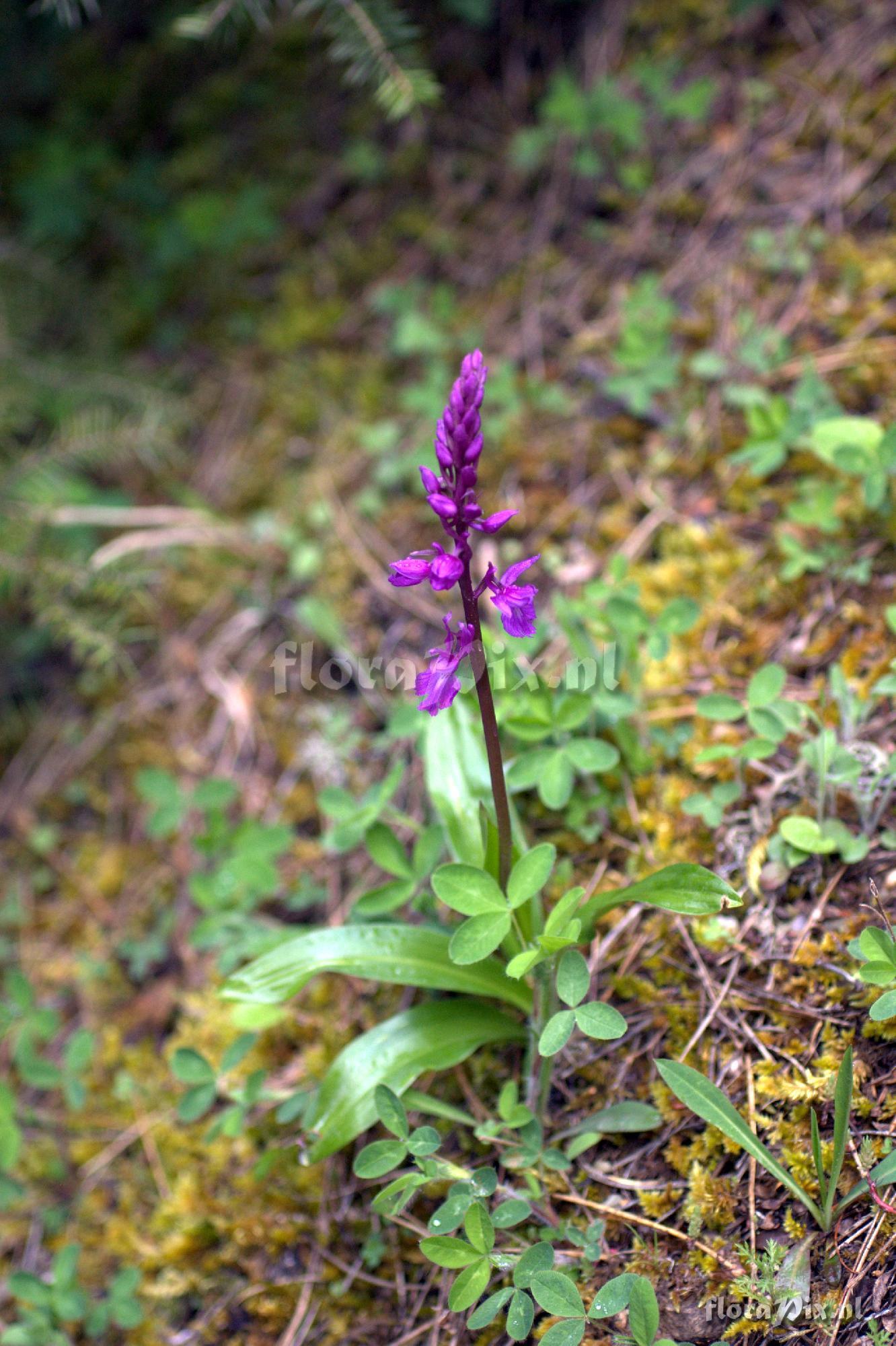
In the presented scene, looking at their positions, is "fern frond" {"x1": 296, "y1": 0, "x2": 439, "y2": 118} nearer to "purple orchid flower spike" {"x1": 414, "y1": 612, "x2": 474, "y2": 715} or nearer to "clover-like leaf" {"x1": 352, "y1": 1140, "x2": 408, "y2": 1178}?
"purple orchid flower spike" {"x1": 414, "y1": 612, "x2": 474, "y2": 715}

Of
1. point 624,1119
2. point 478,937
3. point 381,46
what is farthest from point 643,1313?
point 381,46

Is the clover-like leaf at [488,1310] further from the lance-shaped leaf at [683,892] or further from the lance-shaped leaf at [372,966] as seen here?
the lance-shaped leaf at [683,892]

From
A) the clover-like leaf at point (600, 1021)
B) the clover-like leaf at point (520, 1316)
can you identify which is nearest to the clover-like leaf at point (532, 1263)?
the clover-like leaf at point (520, 1316)

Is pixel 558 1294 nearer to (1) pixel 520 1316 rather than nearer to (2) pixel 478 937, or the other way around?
(1) pixel 520 1316

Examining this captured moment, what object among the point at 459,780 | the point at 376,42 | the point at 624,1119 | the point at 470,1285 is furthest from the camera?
the point at 376,42

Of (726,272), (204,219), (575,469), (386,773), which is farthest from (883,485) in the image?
(204,219)
